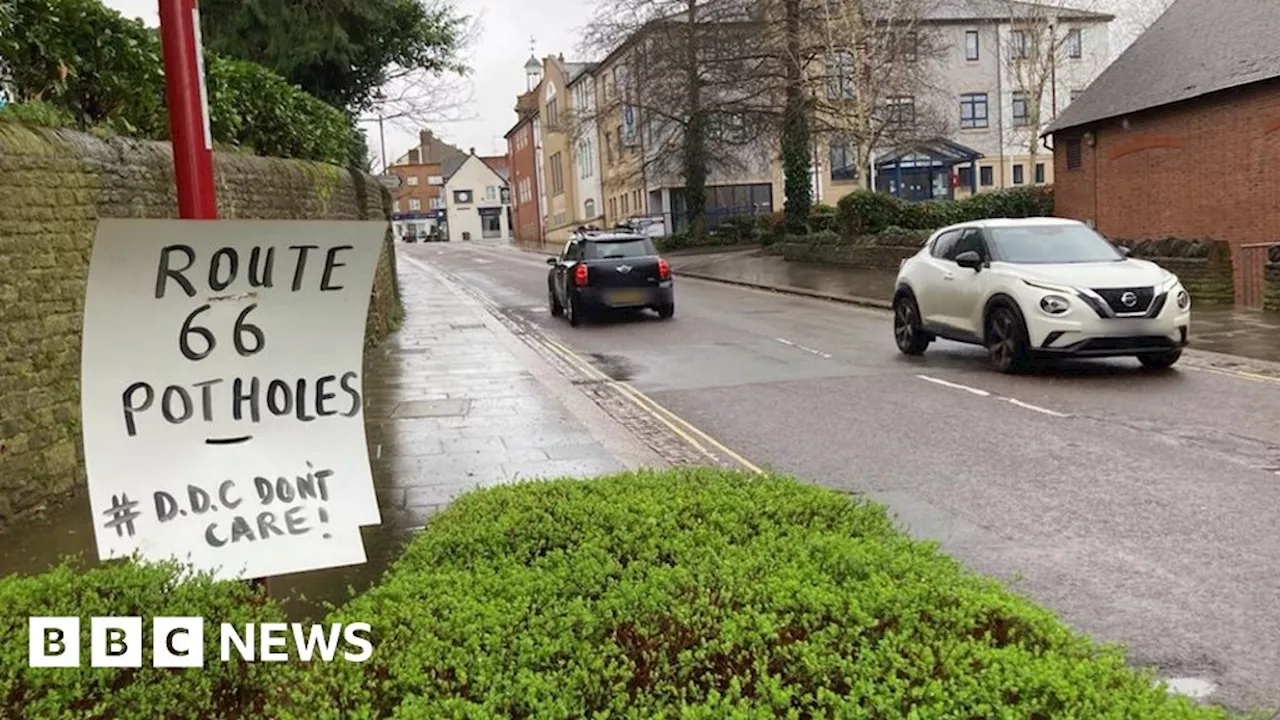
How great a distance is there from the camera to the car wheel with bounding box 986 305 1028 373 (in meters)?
11.6

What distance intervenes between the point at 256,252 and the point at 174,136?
420 millimetres

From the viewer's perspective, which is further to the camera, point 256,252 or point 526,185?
point 526,185

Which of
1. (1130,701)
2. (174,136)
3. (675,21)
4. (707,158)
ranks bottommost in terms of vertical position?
(1130,701)

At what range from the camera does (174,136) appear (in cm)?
309

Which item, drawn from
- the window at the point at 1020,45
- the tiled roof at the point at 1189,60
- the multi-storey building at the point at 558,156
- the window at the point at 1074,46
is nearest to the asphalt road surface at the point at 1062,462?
the tiled roof at the point at 1189,60

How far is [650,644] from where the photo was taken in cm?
289

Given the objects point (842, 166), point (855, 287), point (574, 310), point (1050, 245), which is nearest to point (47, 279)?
point (1050, 245)

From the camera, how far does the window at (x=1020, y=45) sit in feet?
141

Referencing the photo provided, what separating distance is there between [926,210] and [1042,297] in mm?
22983

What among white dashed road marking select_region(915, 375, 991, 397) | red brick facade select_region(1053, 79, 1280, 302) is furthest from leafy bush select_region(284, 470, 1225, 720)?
red brick facade select_region(1053, 79, 1280, 302)

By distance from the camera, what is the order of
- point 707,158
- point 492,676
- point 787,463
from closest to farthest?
point 492,676
point 787,463
point 707,158

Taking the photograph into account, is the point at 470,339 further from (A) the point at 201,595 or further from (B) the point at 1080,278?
(A) the point at 201,595

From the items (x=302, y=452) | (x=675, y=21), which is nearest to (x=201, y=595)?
(x=302, y=452)

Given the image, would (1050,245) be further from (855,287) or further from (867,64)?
(867,64)
